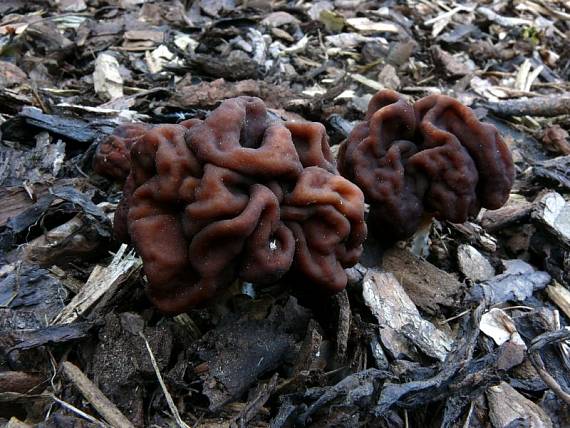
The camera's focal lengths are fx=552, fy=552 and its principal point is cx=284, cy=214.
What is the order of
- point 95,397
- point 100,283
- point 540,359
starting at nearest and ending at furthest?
1. point 95,397
2. point 540,359
3. point 100,283

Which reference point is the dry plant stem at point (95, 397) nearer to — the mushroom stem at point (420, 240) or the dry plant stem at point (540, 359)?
the dry plant stem at point (540, 359)

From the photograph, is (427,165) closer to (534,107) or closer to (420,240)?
(420,240)

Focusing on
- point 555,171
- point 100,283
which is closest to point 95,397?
point 100,283

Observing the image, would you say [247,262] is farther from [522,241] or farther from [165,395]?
[522,241]

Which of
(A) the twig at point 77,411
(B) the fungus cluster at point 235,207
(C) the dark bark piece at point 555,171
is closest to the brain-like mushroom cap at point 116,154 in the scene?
(B) the fungus cluster at point 235,207

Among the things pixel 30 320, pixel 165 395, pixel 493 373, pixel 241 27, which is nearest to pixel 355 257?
pixel 493 373

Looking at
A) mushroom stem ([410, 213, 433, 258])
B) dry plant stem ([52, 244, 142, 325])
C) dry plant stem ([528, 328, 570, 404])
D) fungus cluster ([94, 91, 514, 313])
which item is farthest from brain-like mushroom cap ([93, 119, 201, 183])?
dry plant stem ([528, 328, 570, 404])
